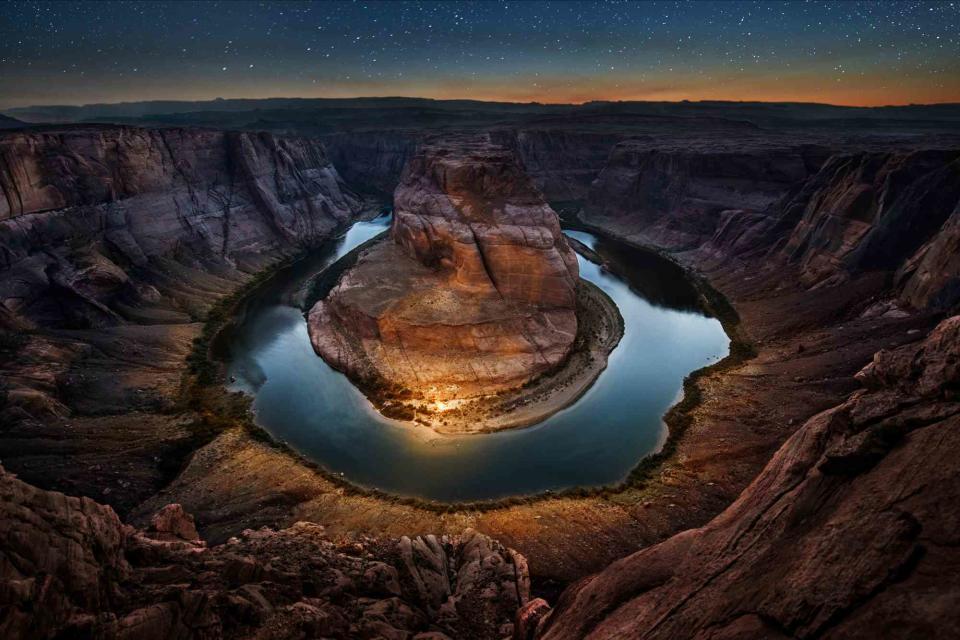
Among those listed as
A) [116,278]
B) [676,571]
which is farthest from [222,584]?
[116,278]

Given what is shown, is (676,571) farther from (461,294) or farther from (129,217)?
(129,217)

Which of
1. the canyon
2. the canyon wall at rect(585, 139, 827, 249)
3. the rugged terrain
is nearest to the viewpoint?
the canyon

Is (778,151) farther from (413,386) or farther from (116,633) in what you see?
(116,633)

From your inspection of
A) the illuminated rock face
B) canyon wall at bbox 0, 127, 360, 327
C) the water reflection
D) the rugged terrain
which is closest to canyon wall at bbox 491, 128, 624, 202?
canyon wall at bbox 0, 127, 360, 327

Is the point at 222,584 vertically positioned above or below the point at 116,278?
below

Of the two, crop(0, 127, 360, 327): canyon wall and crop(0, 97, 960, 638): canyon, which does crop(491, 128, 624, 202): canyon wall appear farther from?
crop(0, 127, 360, 327): canyon wall

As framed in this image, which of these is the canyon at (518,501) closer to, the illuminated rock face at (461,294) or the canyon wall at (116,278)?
the canyon wall at (116,278)

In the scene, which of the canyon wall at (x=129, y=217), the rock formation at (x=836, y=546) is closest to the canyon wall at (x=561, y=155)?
the canyon wall at (x=129, y=217)
